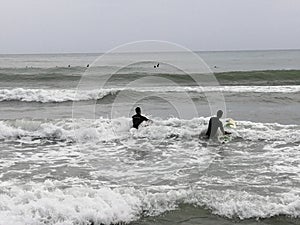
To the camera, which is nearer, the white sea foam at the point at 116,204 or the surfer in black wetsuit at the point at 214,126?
the white sea foam at the point at 116,204

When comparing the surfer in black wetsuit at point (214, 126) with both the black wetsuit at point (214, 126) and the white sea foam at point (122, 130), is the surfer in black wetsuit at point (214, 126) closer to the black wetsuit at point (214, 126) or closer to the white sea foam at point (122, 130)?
the black wetsuit at point (214, 126)

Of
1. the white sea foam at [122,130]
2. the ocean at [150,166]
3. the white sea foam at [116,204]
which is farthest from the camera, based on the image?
the white sea foam at [122,130]

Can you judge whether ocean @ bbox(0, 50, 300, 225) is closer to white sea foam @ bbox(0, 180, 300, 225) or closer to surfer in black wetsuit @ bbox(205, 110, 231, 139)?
white sea foam @ bbox(0, 180, 300, 225)

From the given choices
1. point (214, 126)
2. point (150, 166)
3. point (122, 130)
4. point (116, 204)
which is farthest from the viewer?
point (122, 130)

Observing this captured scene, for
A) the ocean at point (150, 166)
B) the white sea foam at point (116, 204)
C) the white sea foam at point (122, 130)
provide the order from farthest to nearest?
the white sea foam at point (122, 130), the ocean at point (150, 166), the white sea foam at point (116, 204)

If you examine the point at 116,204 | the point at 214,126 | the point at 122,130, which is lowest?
the point at 116,204

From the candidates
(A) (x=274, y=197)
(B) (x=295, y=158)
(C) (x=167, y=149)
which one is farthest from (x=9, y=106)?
(A) (x=274, y=197)

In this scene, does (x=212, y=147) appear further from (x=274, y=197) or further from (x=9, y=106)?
(x=9, y=106)

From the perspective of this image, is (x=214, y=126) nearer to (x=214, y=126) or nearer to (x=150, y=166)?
(x=214, y=126)

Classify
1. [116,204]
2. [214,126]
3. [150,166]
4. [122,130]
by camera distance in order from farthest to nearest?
[122,130] → [214,126] → [150,166] → [116,204]

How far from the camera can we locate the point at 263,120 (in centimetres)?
1500

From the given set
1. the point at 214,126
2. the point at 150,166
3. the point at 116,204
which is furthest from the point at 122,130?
the point at 116,204

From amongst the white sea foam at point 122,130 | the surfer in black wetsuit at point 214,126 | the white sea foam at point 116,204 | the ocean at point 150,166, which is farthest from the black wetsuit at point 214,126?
the white sea foam at point 116,204

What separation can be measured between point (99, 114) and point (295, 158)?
9.49 meters
